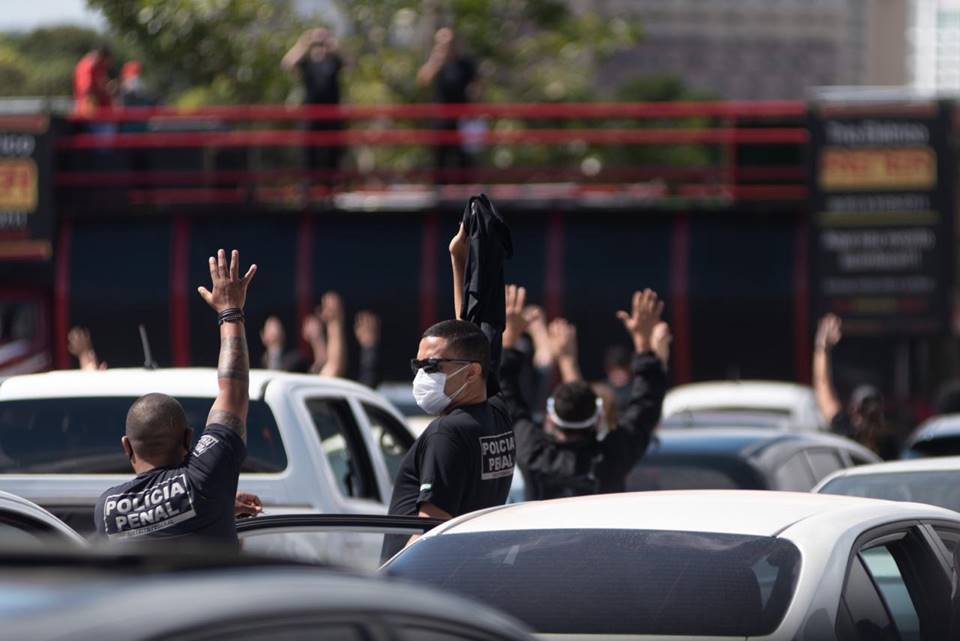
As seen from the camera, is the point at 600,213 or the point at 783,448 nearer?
the point at 783,448

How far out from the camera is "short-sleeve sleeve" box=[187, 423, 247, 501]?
567cm

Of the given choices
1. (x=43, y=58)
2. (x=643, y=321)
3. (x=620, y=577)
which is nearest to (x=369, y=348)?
(x=643, y=321)

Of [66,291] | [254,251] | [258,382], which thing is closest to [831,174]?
[254,251]

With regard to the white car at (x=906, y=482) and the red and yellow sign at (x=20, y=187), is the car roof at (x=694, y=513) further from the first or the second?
the red and yellow sign at (x=20, y=187)

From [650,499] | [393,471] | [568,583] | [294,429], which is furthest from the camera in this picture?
[393,471]

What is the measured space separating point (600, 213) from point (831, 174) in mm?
2233

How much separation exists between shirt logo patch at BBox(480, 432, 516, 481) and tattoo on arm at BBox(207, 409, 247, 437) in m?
1.10

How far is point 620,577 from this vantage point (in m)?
5.02

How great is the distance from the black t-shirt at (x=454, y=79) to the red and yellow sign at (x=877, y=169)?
382 cm

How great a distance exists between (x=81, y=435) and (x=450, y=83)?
12.6m

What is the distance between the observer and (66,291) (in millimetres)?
19828

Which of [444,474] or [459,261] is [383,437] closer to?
[459,261]

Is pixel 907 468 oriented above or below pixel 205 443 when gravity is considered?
below

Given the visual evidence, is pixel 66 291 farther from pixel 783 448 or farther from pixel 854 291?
pixel 783 448
